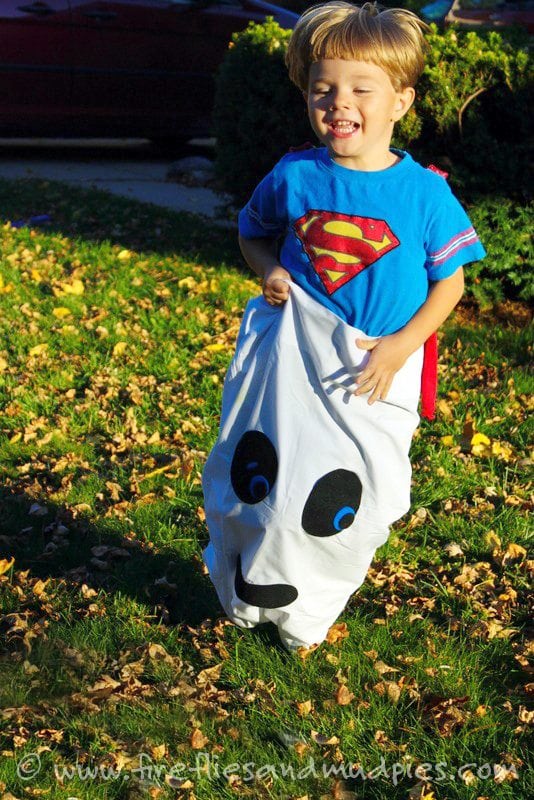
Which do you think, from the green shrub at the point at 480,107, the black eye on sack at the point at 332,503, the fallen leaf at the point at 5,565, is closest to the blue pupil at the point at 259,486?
the black eye on sack at the point at 332,503

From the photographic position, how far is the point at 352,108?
8.76ft

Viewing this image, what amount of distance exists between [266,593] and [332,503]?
351mm

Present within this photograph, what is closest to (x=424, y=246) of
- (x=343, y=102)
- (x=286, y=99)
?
(x=343, y=102)

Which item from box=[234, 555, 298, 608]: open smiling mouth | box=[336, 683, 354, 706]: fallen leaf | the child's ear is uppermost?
the child's ear

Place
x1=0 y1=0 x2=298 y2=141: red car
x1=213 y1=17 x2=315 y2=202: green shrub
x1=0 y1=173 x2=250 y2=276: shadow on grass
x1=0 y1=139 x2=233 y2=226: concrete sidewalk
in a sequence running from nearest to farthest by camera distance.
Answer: x1=213 y1=17 x2=315 y2=202: green shrub
x1=0 y1=173 x2=250 y2=276: shadow on grass
x1=0 y1=139 x2=233 y2=226: concrete sidewalk
x1=0 y1=0 x2=298 y2=141: red car

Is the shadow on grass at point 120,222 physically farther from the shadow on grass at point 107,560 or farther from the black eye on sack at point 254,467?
the black eye on sack at point 254,467

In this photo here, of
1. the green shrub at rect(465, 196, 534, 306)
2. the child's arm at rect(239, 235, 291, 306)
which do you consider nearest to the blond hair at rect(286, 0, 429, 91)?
the child's arm at rect(239, 235, 291, 306)

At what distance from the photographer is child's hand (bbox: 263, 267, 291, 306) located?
2.81m

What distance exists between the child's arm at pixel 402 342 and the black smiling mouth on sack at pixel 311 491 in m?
0.25

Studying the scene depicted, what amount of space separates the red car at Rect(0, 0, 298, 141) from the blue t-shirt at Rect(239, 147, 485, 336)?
27.9ft

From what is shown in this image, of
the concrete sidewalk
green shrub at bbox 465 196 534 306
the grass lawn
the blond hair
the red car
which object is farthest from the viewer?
the red car

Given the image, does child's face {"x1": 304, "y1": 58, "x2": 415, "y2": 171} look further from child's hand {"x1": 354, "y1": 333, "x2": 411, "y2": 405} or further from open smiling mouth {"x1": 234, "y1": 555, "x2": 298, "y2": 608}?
open smiling mouth {"x1": 234, "y1": 555, "x2": 298, "y2": 608}

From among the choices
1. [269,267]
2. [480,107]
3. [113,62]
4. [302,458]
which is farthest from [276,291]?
[113,62]

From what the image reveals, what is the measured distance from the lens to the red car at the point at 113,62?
414 inches
